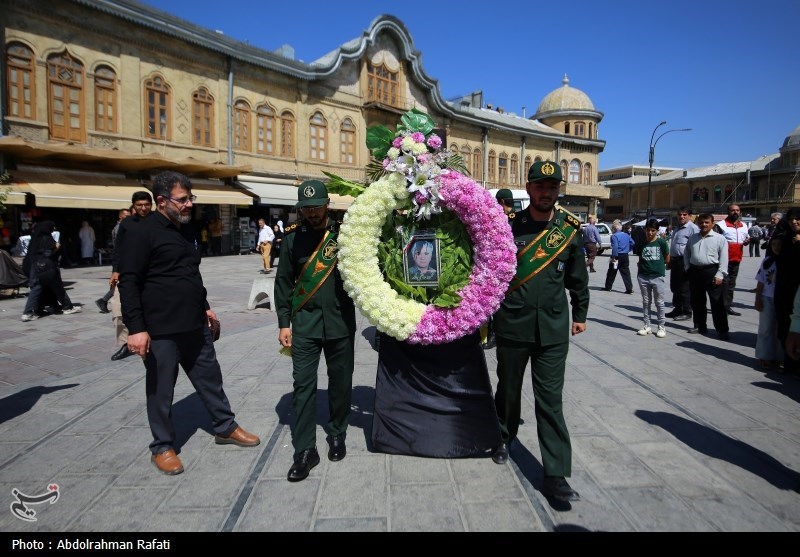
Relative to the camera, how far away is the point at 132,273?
326 cm

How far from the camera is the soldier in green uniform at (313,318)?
3447 mm

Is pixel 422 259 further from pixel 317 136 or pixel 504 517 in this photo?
pixel 317 136

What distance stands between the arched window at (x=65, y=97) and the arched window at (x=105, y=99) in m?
0.51

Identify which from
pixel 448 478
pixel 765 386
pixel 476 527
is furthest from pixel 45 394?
pixel 765 386

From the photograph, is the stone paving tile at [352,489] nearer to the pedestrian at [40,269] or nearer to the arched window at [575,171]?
the pedestrian at [40,269]

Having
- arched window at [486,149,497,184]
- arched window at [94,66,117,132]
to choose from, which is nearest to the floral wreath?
arched window at [94,66,117,132]

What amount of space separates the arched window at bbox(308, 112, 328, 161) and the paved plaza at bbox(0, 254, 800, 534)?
21.0m

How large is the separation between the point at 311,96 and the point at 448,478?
24872mm

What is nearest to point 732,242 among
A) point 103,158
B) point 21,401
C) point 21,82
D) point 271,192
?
point 21,401

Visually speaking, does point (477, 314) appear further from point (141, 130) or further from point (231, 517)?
point (141, 130)

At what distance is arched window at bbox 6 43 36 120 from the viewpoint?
15.8m

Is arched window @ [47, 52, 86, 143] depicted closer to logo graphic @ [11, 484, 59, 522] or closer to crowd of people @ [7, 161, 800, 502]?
crowd of people @ [7, 161, 800, 502]

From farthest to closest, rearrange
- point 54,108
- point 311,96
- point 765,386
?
point 311,96 < point 54,108 < point 765,386

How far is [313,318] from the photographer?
3.50 metres
